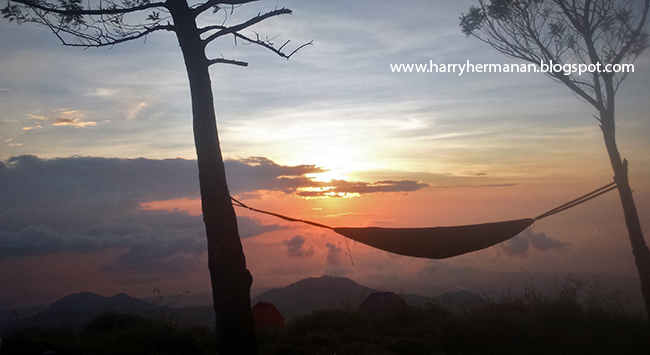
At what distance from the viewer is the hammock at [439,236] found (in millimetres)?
4766

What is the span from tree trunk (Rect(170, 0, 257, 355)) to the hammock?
33.9 inches

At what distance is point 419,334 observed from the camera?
5.77 m

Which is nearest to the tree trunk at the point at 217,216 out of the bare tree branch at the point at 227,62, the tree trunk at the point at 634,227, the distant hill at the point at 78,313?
the bare tree branch at the point at 227,62

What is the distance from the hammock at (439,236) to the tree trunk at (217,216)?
2.82 feet

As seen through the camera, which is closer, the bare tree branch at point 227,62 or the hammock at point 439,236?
the bare tree branch at point 227,62

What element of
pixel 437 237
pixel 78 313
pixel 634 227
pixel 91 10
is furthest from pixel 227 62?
pixel 634 227

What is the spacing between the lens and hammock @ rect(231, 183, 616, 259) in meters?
4.77

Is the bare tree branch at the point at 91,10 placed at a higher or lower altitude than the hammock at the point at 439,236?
higher

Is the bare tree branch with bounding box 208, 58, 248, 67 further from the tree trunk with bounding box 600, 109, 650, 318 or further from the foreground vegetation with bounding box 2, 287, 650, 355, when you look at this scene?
the tree trunk with bounding box 600, 109, 650, 318

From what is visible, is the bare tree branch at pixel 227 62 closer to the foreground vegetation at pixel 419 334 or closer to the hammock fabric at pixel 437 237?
the hammock fabric at pixel 437 237

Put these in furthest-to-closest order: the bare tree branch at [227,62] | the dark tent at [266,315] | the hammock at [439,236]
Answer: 1. the dark tent at [266,315]
2. the hammock at [439,236]
3. the bare tree branch at [227,62]

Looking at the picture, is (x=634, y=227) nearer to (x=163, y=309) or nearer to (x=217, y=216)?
(x=217, y=216)

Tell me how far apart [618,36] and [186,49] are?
20.0 ft

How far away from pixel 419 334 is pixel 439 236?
186 cm
